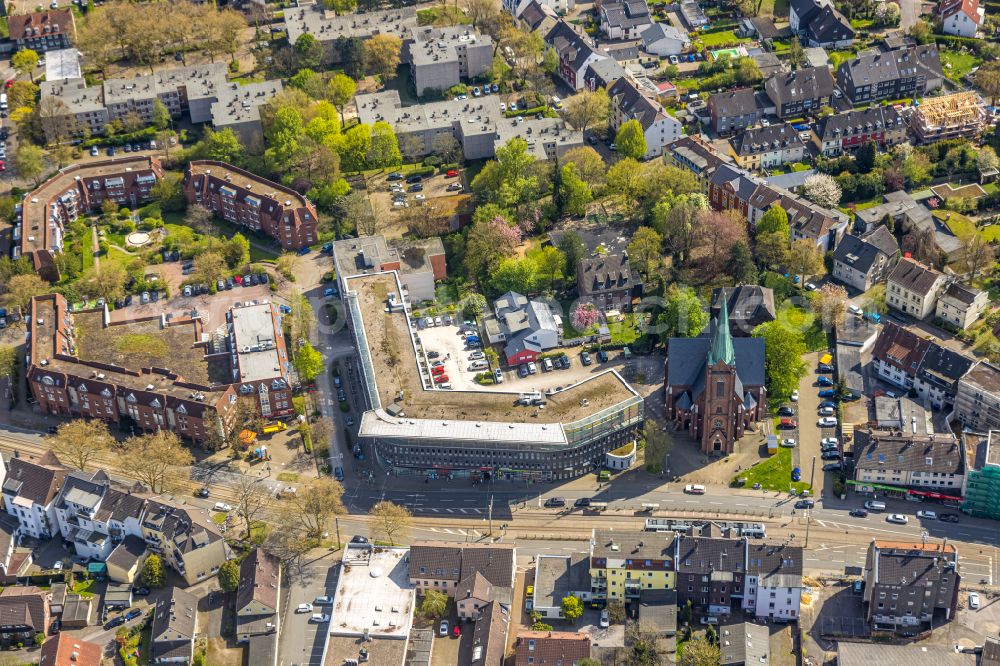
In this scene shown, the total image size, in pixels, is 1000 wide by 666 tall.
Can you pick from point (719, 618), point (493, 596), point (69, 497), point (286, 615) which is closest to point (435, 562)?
point (493, 596)

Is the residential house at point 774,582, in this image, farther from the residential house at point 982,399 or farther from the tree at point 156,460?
the tree at point 156,460

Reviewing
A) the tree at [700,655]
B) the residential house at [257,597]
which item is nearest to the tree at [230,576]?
the residential house at [257,597]

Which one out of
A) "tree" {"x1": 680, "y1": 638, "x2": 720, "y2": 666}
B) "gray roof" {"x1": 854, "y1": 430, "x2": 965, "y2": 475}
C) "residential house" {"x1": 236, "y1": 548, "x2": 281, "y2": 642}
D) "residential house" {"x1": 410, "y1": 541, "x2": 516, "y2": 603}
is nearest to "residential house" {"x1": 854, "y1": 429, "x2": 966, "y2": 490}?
"gray roof" {"x1": 854, "y1": 430, "x2": 965, "y2": 475}

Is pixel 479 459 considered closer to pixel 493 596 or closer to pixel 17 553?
pixel 493 596

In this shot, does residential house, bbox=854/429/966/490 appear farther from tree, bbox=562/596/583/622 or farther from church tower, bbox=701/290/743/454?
tree, bbox=562/596/583/622

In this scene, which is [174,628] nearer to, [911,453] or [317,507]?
[317,507]

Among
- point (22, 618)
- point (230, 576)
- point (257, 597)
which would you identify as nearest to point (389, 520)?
point (257, 597)
